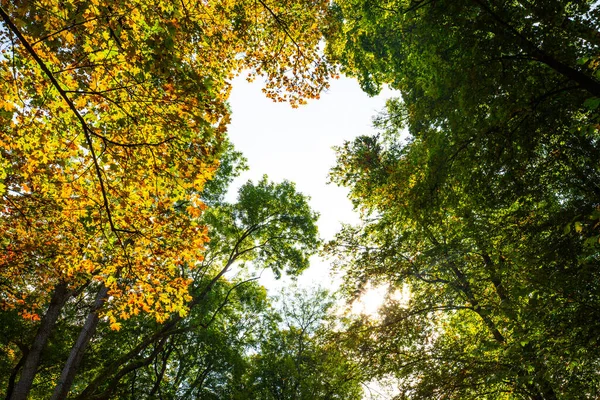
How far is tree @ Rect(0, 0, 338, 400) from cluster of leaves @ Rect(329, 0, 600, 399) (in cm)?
172

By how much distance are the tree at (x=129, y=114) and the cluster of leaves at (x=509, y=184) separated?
1.72m

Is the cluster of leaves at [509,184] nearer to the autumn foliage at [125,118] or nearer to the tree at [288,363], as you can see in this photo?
the autumn foliage at [125,118]

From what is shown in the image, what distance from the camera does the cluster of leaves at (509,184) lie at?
3.87 metres

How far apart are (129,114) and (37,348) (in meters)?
9.78

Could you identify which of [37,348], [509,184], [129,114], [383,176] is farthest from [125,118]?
[37,348]

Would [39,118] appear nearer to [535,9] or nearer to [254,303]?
[535,9]

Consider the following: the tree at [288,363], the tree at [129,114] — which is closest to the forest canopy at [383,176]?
the tree at [129,114]

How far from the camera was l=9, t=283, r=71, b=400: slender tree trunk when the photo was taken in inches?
339

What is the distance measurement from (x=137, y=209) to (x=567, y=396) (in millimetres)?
6418

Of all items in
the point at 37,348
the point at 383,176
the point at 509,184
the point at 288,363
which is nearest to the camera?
the point at 509,184

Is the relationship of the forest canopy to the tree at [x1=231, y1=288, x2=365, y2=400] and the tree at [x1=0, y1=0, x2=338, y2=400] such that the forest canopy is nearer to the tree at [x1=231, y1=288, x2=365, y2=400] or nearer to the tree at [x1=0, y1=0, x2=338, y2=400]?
the tree at [x1=0, y1=0, x2=338, y2=400]

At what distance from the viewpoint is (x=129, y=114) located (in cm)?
351

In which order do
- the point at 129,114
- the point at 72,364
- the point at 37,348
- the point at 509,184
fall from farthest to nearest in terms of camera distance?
the point at 37,348, the point at 72,364, the point at 509,184, the point at 129,114

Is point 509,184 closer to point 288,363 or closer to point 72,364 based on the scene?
point 72,364
